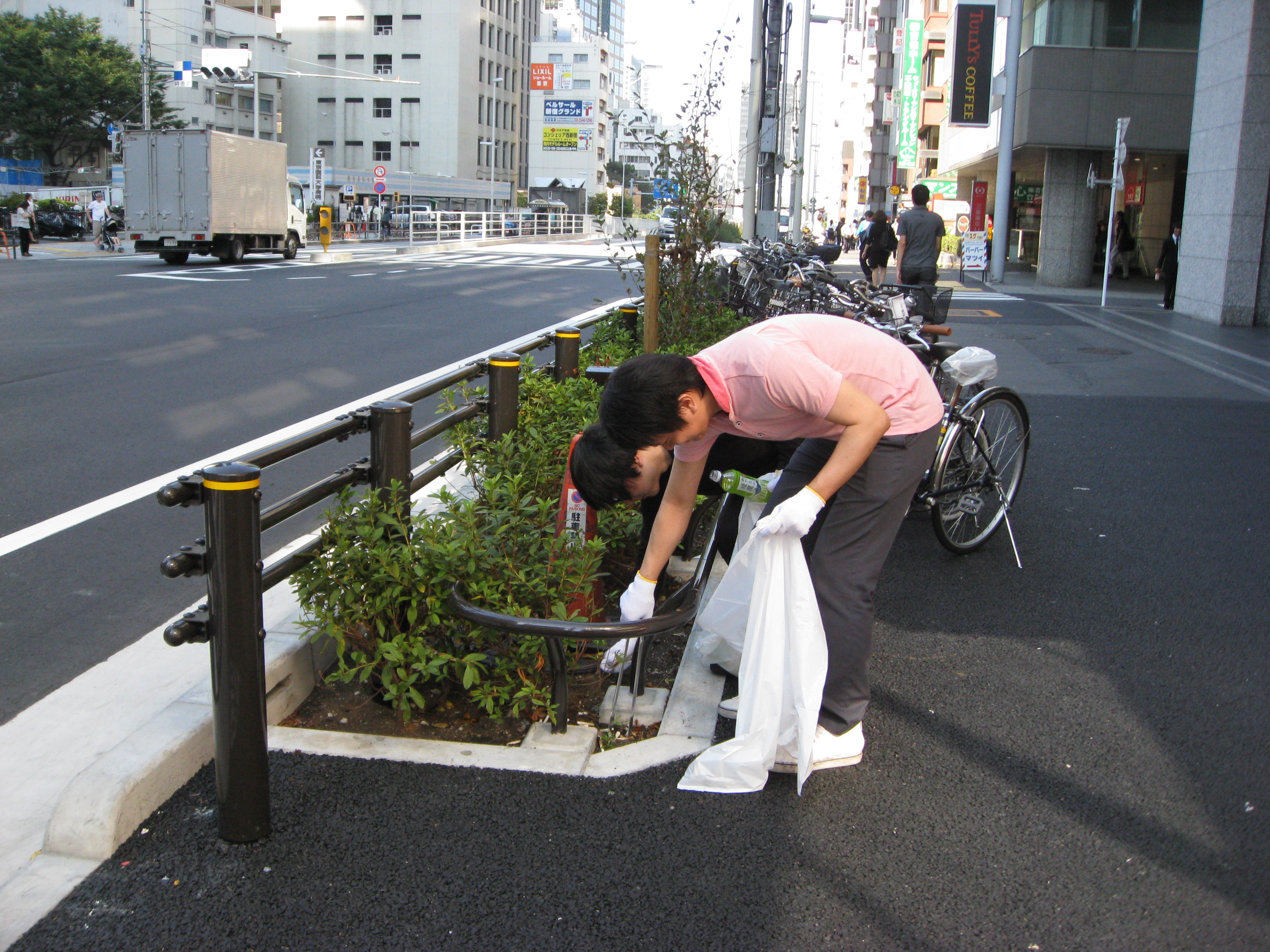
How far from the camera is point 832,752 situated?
322cm

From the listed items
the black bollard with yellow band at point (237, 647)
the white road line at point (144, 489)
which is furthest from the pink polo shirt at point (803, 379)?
the white road line at point (144, 489)

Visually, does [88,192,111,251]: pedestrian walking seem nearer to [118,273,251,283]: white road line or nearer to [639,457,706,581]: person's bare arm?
[118,273,251,283]: white road line

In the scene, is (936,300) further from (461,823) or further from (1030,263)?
(1030,263)

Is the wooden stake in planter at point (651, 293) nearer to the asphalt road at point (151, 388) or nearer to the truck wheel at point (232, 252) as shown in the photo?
the asphalt road at point (151, 388)

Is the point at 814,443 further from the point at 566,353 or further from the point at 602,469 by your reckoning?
the point at 566,353

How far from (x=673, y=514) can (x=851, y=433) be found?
69 centimetres

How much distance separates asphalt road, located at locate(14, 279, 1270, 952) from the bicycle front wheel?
2.54 feet

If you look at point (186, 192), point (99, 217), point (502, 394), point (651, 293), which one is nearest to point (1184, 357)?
point (651, 293)

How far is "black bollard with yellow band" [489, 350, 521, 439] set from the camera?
498 centimetres

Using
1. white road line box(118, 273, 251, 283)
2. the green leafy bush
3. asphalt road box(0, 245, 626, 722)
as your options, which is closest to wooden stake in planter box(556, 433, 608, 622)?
the green leafy bush

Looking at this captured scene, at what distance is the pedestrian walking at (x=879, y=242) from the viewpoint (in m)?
18.8

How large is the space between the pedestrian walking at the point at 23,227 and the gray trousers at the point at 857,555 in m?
31.4

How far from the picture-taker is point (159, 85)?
6500 cm

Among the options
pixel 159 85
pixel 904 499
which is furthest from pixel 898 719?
pixel 159 85
